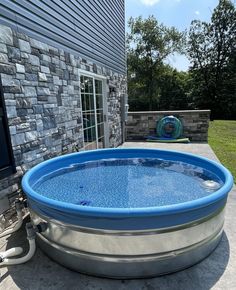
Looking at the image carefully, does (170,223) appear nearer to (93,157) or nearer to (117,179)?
→ (117,179)

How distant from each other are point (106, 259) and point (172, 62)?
21.8 m

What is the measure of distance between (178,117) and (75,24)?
5.72 meters

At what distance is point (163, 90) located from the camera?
68.8ft

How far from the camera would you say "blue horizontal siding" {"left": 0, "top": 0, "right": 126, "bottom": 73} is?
124 inches

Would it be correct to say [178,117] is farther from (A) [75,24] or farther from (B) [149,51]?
(B) [149,51]

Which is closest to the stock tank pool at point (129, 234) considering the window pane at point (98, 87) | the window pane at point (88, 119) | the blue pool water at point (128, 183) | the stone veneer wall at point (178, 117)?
the blue pool water at point (128, 183)

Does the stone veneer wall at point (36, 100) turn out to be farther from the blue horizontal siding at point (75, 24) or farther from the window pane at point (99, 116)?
the window pane at point (99, 116)

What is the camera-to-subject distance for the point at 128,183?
13.6ft

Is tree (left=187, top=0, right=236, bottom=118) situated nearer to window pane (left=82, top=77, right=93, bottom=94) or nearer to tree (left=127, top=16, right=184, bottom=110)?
tree (left=127, top=16, right=184, bottom=110)

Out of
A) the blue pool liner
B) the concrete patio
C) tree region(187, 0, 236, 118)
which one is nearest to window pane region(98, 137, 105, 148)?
the blue pool liner

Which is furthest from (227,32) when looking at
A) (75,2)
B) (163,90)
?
(75,2)

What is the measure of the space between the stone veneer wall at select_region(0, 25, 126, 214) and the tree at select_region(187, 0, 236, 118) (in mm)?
16206

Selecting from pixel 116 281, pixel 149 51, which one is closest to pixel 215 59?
pixel 149 51

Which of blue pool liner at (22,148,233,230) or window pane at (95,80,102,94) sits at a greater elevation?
window pane at (95,80,102,94)
